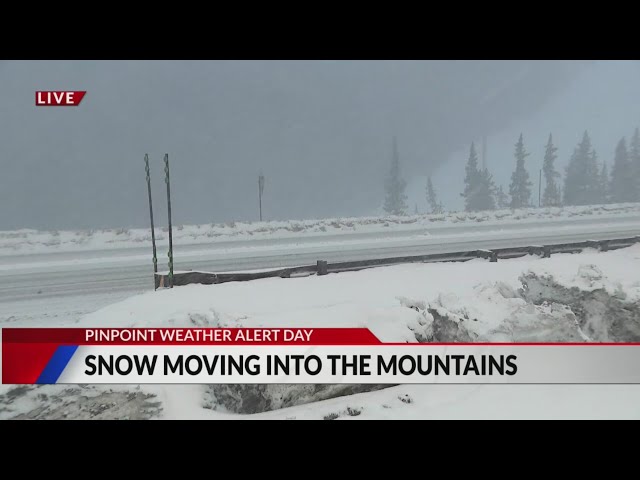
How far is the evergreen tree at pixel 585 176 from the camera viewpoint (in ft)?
176

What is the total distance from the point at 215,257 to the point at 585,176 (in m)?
55.9

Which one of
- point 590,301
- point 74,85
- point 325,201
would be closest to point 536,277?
point 590,301

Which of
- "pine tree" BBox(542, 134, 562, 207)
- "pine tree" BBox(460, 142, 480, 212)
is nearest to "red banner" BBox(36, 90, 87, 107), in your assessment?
"pine tree" BBox(460, 142, 480, 212)

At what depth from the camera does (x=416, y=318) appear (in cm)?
692

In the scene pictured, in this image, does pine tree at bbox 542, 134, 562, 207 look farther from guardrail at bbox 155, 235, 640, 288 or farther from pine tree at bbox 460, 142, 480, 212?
guardrail at bbox 155, 235, 640, 288

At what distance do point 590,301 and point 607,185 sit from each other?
57.3 meters

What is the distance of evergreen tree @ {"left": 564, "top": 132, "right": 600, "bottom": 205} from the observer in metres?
53.7

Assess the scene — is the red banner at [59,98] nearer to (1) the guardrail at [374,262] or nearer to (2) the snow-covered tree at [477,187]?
(1) the guardrail at [374,262]

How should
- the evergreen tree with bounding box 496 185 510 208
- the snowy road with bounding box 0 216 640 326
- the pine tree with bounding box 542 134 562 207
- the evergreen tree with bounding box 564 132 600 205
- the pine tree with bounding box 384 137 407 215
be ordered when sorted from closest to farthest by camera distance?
the snowy road with bounding box 0 216 640 326, the evergreen tree with bounding box 564 132 600 205, the pine tree with bounding box 542 134 562 207, the evergreen tree with bounding box 496 185 510 208, the pine tree with bounding box 384 137 407 215

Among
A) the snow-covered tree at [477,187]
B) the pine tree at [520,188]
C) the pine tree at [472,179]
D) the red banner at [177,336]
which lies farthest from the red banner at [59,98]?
the pine tree at [520,188]

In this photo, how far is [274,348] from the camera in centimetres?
408

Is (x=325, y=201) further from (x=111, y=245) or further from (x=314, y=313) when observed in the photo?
(x=314, y=313)

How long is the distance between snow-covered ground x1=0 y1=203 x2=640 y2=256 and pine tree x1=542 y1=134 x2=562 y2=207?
24.2 m

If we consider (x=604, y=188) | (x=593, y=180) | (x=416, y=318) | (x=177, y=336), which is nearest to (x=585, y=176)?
(x=593, y=180)
